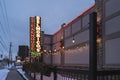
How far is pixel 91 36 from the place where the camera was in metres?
5.59

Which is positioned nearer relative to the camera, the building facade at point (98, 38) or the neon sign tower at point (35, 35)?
the building facade at point (98, 38)

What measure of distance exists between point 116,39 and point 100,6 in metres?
5.50

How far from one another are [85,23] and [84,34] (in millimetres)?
1350

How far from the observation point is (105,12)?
28422mm

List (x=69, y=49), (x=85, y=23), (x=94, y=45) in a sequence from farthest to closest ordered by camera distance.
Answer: (x=69, y=49), (x=85, y=23), (x=94, y=45)

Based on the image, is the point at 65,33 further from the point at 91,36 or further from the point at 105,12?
the point at 91,36

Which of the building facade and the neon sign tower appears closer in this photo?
the building facade

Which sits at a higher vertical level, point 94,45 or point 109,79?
point 94,45

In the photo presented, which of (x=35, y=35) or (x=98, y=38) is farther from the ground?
(x=35, y=35)

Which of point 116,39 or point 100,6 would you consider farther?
point 100,6

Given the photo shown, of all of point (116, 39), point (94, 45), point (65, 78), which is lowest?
point (65, 78)

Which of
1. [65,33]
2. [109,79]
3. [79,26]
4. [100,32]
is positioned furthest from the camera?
[65,33]

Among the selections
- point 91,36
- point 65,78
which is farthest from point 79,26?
point 91,36

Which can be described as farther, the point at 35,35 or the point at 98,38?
the point at 35,35
